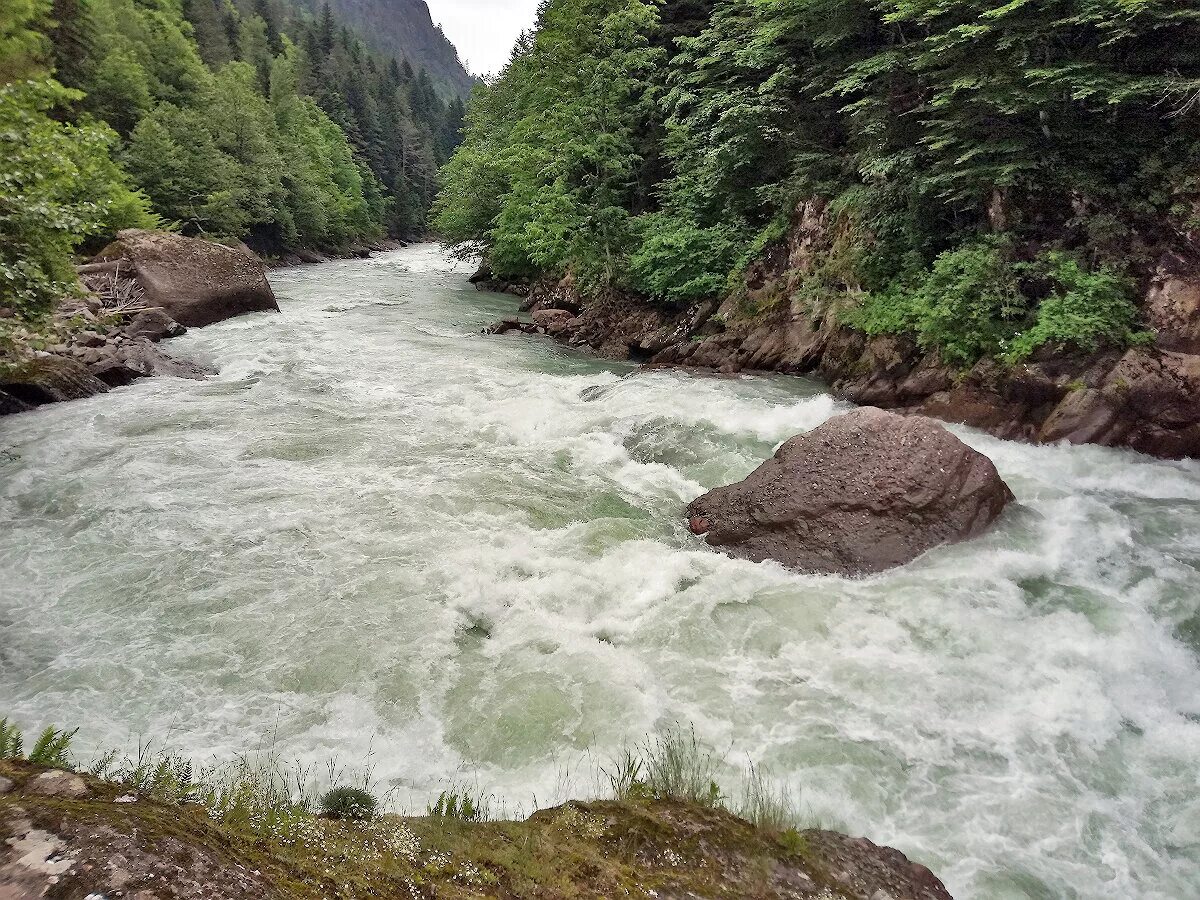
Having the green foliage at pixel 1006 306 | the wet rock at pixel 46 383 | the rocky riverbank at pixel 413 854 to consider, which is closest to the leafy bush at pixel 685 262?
the green foliage at pixel 1006 306

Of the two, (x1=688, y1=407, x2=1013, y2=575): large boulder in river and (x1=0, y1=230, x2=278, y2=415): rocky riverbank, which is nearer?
A: (x1=688, y1=407, x2=1013, y2=575): large boulder in river

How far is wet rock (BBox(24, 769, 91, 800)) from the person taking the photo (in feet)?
6.27

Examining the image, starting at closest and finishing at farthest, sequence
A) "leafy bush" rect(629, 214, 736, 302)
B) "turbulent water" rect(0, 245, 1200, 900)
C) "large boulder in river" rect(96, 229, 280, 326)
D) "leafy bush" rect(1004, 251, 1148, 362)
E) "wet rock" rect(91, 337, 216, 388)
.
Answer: "turbulent water" rect(0, 245, 1200, 900), "leafy bush" rect(1004, 251, 1148, 362), "wet rock" rect(91, 337, 216, 388), "leafy bush" rect(629, 214, 736, 302), "large boulder in river" rect(96, 229, 280, 326)

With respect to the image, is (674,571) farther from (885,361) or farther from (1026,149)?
(1026,149)

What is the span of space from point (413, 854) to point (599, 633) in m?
3.30

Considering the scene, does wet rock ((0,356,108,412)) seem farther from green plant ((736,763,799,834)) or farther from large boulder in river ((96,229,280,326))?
green plant ((736,763,799,834))

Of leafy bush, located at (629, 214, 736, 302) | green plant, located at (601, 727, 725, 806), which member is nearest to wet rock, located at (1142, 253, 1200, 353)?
leafy bush, located at (629, 214, 736, 302)

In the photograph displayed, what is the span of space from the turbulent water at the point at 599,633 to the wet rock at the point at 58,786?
2117mm

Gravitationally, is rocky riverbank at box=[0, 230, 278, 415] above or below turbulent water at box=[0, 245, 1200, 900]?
above

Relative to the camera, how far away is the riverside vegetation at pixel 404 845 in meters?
1.62

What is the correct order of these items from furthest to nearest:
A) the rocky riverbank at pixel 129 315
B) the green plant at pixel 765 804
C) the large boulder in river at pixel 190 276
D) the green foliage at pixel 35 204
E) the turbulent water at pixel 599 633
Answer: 1. the large boulder in river at pixel 190 276
2. the rocky riverbank at pixel 129 315
3. the green foliage at pixel 35 204
4. the turbulent water at pixel 599 633
5. the green plant at pixel 765 804

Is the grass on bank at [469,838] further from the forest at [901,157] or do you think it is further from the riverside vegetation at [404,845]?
the forest at [901,157]

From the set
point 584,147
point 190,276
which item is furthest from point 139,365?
point 584,147

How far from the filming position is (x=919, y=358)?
1139 centimetres
